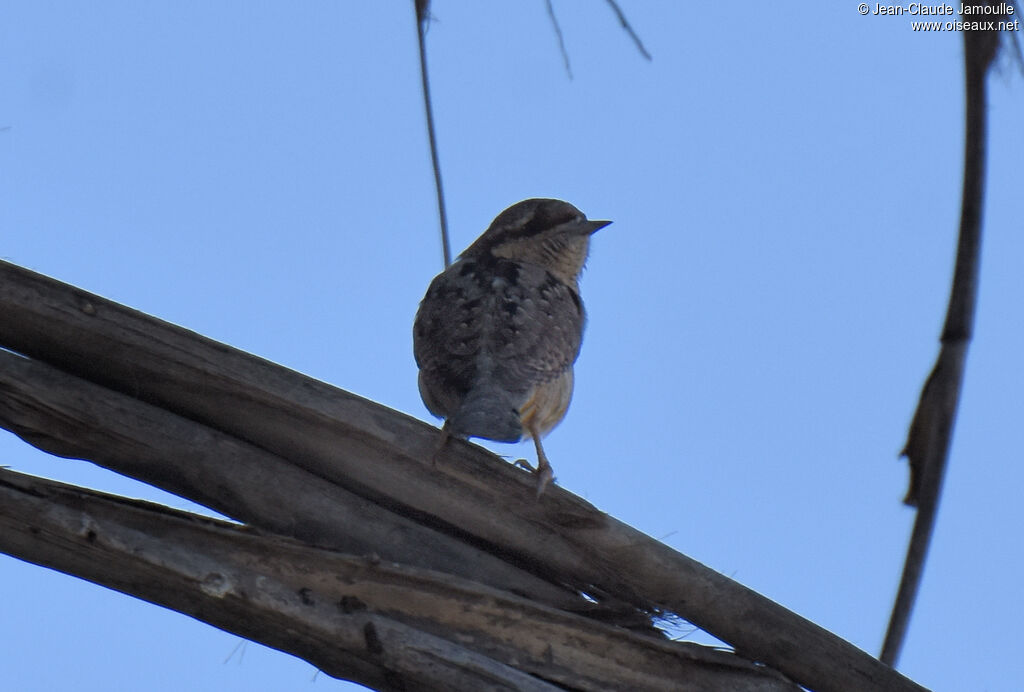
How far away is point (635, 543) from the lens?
114 inches

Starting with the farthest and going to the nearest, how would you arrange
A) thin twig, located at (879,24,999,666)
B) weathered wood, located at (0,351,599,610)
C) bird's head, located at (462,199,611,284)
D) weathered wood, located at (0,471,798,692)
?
bird's head, located at (462,199,611,284), weathered wood, located at (0,351,599,610), weathered wood, located at (0,471,798,692), thin twig, located at (879,24,999,666)

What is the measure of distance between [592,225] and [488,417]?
2.50m

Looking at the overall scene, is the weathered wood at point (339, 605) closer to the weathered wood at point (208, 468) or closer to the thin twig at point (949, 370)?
the weathered wood at point (208, 468)

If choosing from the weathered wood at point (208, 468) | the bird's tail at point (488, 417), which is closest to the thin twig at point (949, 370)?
the weathered wood at point (208, 468)

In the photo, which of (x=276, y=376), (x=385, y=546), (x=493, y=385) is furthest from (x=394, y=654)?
(x=493, y=385)

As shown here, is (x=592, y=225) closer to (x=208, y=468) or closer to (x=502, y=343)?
(x=502, y=343)

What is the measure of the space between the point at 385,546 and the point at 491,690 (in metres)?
0.49

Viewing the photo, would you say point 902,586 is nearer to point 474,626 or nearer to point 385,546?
point 474,626

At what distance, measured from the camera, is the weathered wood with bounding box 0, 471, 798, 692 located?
254cm

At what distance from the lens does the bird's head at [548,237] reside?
246 inches

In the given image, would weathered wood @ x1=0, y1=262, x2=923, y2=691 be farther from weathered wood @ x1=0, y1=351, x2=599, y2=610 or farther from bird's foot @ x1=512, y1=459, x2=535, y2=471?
bird's foot @ x1=512, y1=459, x2=535, y2=471

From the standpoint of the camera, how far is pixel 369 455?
2.97m

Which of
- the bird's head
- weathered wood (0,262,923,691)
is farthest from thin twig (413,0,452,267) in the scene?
the bird's head

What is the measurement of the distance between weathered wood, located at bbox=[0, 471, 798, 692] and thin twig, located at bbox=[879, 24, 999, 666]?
0.68m
